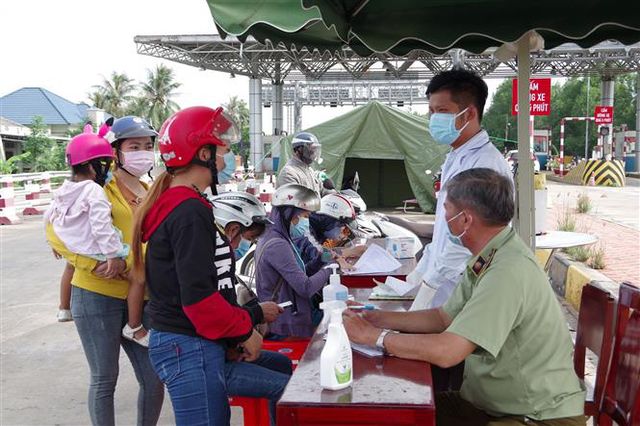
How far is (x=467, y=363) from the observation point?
243 cm

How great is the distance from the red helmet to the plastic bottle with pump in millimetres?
878

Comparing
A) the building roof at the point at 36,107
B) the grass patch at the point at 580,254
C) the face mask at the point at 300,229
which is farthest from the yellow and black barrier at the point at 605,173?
the building roof at the point at 36,107

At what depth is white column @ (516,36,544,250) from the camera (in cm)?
398

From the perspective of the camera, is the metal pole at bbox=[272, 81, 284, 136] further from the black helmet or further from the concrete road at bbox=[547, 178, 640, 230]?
the black helmet

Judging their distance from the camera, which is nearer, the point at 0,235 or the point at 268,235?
the point at 268,235

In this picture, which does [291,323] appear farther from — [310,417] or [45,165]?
[45,165]

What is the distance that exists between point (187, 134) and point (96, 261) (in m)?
1.20

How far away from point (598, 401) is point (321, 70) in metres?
32.7

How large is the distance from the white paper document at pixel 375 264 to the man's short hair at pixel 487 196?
1877 millimetres

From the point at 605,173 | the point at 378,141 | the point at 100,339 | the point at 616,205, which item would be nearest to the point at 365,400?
the point at 100,339

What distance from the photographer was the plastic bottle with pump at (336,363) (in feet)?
6.49

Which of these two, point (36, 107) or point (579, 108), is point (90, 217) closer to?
point (36, 107)

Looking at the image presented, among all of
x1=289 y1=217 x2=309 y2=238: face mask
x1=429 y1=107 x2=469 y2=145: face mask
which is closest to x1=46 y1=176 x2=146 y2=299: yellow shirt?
x1=289 y1=217 x2=309 y2=238: face mask

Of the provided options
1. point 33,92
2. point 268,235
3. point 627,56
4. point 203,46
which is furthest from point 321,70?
point 33,92
